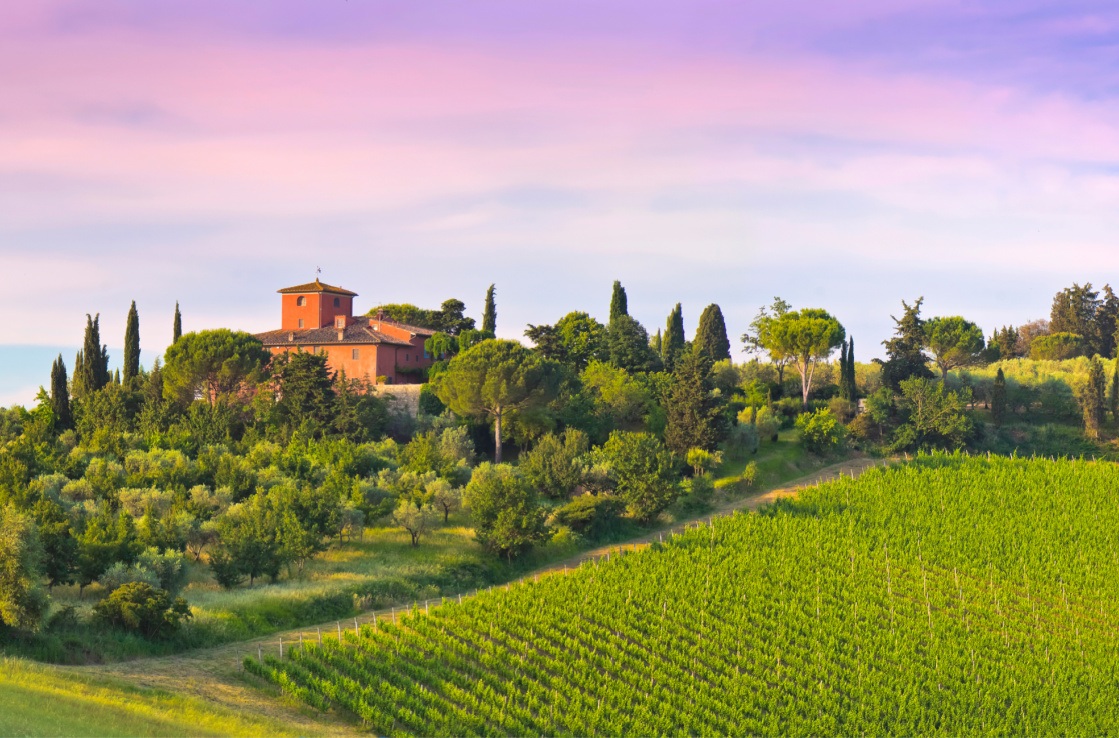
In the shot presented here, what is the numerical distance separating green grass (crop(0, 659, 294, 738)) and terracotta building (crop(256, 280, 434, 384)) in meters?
42.5

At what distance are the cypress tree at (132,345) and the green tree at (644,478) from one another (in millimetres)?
32621

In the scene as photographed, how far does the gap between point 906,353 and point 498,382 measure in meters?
31.7

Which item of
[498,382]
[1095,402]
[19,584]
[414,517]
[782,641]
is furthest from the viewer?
[1095,402]

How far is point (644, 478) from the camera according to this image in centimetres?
5325

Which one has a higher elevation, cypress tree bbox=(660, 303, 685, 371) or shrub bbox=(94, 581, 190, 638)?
cypress tree bbox=(660, 303, 685, 371)

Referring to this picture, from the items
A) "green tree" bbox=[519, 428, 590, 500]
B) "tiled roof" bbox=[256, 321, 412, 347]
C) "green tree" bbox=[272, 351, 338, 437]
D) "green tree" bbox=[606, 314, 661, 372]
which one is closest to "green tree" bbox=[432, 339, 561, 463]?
"green tree" bbox=[519, 428, 590, 500]

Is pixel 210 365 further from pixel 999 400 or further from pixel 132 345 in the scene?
pixel 999 400

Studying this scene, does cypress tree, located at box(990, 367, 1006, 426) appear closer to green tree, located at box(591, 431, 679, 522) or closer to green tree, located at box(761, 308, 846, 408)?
green tree, located at box(761, 308, 846, 408)

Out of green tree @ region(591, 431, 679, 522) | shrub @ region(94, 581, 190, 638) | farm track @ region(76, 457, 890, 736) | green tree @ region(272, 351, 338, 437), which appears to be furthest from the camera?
green tree @ region(272, 351, 338, 437)

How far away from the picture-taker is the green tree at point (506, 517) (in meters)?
45.6

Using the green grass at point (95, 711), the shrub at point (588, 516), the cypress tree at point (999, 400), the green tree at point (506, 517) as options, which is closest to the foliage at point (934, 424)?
the cypress tree at point (999, 400)

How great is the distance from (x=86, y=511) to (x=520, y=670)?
19.6m

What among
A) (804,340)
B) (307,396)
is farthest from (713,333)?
(307,396)

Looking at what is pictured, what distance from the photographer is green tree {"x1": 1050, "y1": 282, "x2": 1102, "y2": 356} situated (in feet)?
367
